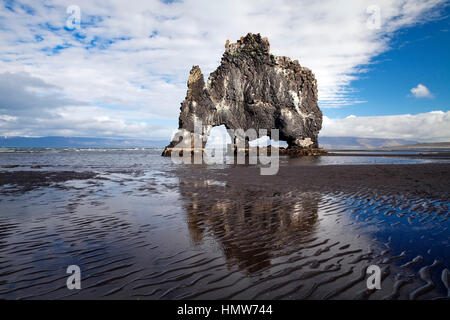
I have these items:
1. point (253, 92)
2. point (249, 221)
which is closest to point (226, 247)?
point (249, 221)

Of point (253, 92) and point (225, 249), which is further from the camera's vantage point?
point (253, 92)

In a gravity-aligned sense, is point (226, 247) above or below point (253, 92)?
below

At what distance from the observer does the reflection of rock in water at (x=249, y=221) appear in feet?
17.8

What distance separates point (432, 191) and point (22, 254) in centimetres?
1699

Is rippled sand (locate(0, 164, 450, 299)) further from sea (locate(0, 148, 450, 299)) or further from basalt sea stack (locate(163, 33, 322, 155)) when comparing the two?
basalt sea stack (locate(163, 33, 322, 155))

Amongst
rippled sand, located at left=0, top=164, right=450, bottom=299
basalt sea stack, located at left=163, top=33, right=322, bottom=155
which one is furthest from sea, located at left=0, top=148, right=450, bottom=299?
basalt sea stack, located at left=163, top=33, right=322, bottom=155

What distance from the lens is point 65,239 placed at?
6.22m

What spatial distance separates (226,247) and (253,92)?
6473cm

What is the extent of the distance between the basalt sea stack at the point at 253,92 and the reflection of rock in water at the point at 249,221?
53739mm

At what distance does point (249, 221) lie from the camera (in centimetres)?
788

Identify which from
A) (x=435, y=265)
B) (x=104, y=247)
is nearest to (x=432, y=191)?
(x=435, y=265)

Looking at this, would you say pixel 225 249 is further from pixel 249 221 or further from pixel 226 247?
pixel 249 221
